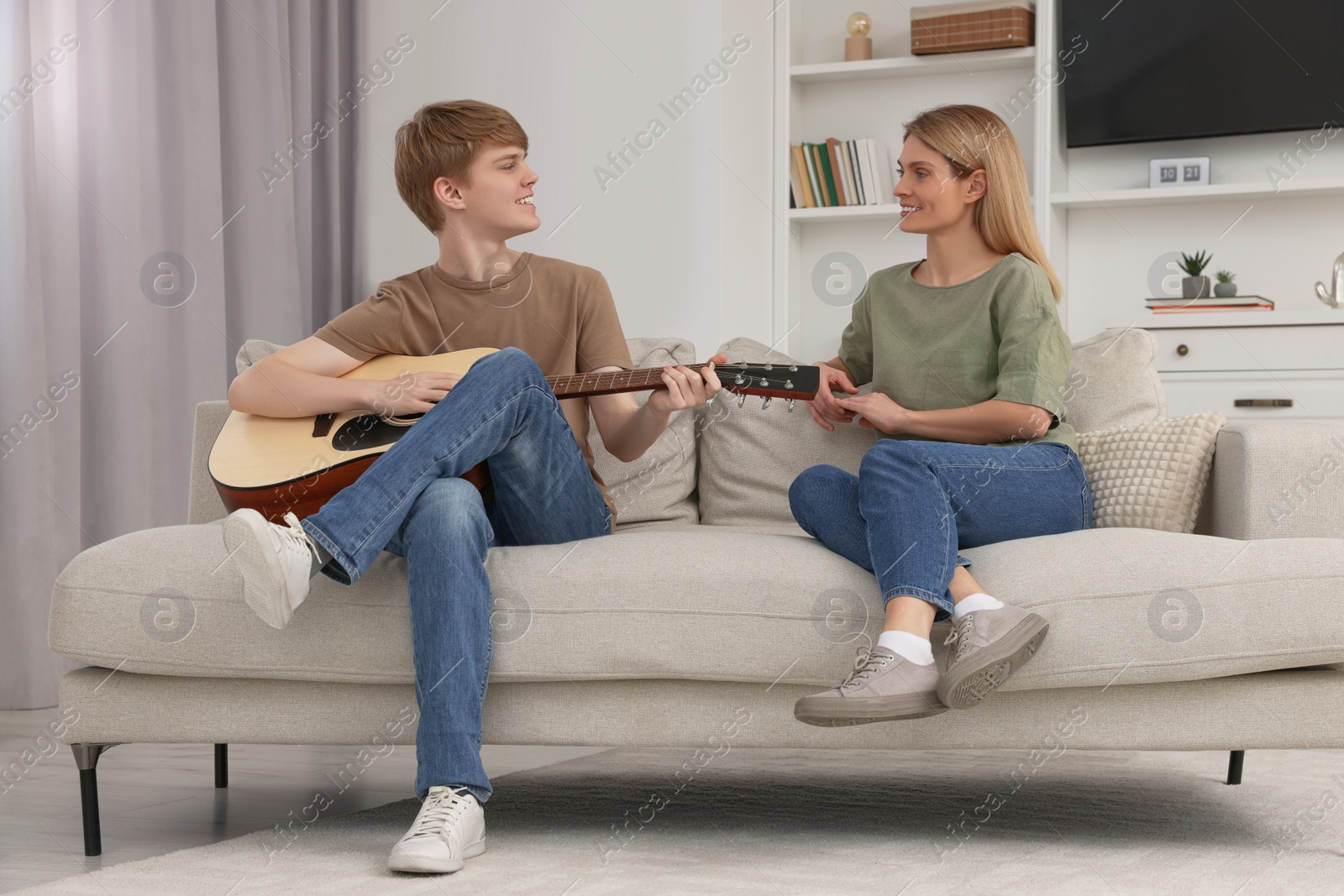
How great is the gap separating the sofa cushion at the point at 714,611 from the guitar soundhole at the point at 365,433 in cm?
18

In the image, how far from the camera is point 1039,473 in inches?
68.4

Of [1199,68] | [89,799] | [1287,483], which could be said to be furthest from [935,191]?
[1199,68]

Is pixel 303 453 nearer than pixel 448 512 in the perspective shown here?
No

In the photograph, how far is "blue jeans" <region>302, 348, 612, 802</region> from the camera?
147 centimetres

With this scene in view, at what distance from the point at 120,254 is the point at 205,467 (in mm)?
1208

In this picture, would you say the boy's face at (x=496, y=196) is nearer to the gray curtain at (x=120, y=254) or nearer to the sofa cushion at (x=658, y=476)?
the sofa cushion at (x=658, y=476)

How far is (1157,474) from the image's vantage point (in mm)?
1827

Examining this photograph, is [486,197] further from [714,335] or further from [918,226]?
[714,335]

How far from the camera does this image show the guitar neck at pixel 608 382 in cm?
174

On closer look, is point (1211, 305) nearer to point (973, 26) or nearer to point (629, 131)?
point (973, 26)

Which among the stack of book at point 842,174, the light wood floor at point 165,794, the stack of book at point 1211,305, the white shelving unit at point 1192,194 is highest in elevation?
the stack of book at point 842,174

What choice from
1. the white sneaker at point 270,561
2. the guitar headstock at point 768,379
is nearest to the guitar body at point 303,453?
the white sneaker at point 270,561

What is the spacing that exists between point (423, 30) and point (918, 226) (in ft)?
8.10

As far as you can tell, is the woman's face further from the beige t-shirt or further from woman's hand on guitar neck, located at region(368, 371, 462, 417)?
woman's hand on guitar neck, located at region(368, 371, 462, 417)
